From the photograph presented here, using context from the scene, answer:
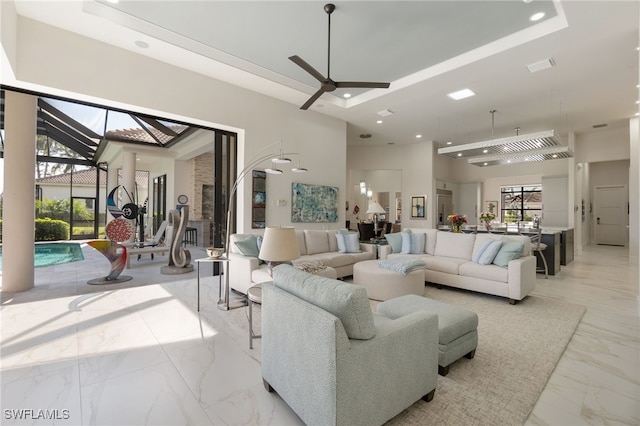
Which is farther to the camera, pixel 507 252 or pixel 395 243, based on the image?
pixel 395 243

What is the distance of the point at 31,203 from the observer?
173 inches

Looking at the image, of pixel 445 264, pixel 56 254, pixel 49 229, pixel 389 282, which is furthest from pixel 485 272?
pixel 49 229

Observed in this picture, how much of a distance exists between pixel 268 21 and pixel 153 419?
4.14m

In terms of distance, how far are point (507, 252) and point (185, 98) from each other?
5438 mm

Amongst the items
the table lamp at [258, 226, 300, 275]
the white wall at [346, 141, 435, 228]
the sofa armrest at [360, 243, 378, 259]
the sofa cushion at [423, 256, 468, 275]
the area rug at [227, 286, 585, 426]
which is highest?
the white wall at [346, 141, 435, 228]

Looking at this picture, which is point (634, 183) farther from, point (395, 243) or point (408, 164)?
point (395, 243)

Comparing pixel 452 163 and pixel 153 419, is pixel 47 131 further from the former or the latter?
pixel 452 163

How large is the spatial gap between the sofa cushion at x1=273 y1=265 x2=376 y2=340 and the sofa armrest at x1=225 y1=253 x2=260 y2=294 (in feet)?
8.15

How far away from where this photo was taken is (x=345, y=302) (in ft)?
5.03

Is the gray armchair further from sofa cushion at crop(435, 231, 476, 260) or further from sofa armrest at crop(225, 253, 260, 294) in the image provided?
sofa cushion at crop(435, 231, 476, 260)

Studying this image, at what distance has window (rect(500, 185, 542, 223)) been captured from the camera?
35.8 ft

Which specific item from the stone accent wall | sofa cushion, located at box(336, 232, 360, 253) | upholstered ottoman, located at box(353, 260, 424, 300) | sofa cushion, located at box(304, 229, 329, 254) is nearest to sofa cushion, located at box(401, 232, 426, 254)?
sofa cushion, located at box(336, 232, 360, 253)

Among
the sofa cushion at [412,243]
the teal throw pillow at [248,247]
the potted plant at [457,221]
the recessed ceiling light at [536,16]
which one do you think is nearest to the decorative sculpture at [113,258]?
the teal throw pillow at [248,247]

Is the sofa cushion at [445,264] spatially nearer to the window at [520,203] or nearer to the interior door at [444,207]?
the interior door at [444,207]
